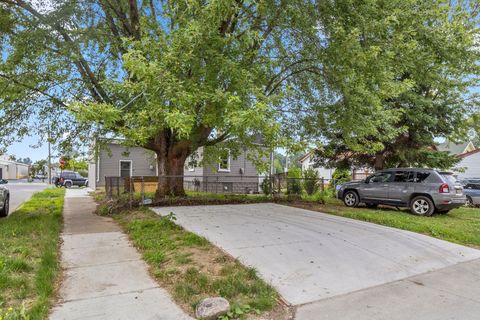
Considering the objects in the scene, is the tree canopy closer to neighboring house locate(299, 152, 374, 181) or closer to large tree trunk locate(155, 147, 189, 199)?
large tree trunk locate(155, 147, 189, 199)

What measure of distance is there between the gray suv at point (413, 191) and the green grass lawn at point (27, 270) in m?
10.6

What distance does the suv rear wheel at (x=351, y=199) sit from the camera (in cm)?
1361

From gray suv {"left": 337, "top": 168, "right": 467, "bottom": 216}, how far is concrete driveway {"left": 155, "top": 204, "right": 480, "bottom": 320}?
3.88 m

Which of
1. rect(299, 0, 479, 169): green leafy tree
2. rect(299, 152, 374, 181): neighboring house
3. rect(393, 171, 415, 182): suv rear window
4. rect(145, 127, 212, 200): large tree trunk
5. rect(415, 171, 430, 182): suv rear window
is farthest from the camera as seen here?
rect(299, 152, 374, 181): neighboring house

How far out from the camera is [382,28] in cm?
680

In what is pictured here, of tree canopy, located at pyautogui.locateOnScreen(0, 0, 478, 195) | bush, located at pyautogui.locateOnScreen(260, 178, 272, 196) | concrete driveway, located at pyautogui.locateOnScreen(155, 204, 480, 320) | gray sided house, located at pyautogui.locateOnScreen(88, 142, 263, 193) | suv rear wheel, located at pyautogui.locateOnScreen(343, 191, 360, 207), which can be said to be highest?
tree canopy, located at pyautogui.locateOnScreen(0, 0, 478, 195)

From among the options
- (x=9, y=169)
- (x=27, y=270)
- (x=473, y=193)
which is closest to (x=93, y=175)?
(x=27, y=270)

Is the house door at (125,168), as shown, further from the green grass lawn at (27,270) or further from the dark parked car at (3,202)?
the green grass lawn at (27,270)

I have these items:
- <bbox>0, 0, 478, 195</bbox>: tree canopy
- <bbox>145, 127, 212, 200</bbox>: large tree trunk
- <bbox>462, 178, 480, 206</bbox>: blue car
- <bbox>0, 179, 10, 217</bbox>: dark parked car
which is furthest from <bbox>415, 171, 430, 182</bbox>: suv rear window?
<bbox>0, 179, 10, 217</bbox>: dark parked car

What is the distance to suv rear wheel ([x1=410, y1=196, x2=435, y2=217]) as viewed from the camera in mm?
11359

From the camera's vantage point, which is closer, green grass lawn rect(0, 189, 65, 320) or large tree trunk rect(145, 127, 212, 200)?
green grass lawn rect(0, 189, 65, 320)

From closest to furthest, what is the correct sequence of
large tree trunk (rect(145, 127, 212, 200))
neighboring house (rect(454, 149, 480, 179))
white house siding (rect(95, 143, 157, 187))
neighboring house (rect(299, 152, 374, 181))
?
large tree trunk (rect(145, 127, 212, 200)) → neighboring house (rect(299, 152, 374, 181)) → white house siding (rect(95, 143, 157, 187)) → neighboring house (rect(454, 149, 480, 179))

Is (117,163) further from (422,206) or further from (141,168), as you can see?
(422,206)

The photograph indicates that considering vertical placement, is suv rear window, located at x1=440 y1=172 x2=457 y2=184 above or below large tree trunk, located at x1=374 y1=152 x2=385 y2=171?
below
